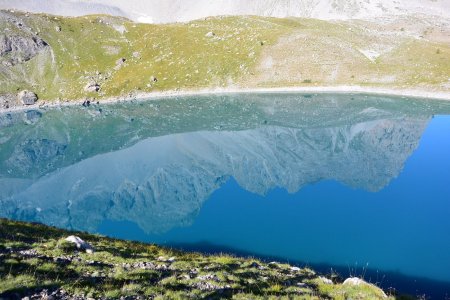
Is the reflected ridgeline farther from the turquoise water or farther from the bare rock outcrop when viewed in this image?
the bare rock outcrop

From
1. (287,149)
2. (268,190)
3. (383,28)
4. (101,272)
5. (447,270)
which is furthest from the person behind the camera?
(383,28)

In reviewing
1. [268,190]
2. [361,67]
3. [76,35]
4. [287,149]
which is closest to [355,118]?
[287,149]

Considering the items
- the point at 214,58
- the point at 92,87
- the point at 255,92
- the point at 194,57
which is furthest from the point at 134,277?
the point at 194,57

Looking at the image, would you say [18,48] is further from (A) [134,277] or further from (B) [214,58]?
(A) [134,277]

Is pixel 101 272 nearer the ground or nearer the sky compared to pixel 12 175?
nearer the sky

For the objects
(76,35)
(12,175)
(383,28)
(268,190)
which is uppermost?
(383,28)

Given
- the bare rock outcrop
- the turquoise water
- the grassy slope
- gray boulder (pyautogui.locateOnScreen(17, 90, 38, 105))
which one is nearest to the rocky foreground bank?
the turquoise water

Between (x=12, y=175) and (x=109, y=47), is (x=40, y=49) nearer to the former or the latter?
(x=109, y=47)
